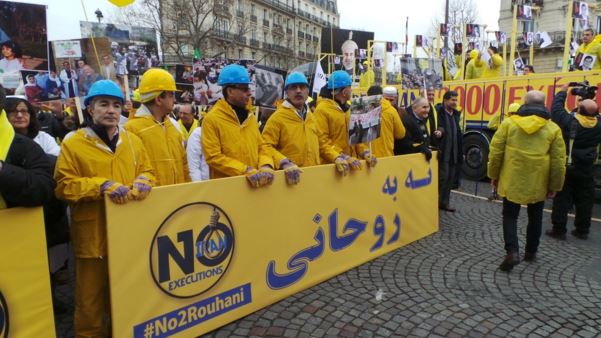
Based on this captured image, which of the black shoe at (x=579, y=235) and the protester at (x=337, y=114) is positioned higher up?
the protester at (x=337, y=114)

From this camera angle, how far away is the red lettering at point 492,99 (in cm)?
941

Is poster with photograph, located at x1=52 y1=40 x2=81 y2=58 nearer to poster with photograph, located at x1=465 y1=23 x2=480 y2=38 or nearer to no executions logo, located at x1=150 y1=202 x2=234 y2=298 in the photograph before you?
no executions logo, located at x1=150 y1=202 x2=234 y2=298

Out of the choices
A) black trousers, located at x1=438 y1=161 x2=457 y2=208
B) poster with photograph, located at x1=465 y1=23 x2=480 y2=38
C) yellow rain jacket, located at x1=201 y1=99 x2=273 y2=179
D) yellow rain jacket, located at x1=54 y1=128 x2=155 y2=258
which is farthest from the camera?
poster with photograph, located at x1=465 y1=23 x2=480 y2=38

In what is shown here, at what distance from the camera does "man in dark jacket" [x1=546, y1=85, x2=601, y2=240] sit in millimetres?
5602

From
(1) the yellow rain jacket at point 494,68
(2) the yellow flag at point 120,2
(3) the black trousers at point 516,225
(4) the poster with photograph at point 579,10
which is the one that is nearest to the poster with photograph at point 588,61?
(4) the poster with photograph at point 579,10

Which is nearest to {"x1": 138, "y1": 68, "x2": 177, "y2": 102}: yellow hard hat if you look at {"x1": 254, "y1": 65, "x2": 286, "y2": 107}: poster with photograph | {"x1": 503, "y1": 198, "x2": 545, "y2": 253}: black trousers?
{"x1": 254, "y1": 65, "x2": 286, "y2": 107}: poster with photograph

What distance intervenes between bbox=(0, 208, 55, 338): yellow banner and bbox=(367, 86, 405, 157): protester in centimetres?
389

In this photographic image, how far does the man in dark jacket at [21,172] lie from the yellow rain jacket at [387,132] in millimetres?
3787

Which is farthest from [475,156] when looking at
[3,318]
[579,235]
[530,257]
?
[3,318]

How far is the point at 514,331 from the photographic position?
10.6ft

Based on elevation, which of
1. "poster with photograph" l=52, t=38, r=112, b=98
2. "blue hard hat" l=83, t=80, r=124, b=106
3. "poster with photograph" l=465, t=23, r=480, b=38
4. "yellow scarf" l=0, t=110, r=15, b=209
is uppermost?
"poster with photograph" l=465, t=23, r=480, b=38

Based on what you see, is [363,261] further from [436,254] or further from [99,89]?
[99,89]

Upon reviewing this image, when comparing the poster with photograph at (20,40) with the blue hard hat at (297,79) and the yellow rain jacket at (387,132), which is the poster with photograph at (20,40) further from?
the yellow rain jacket at (387,132)

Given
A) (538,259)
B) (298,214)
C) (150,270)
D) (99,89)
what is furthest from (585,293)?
(99,89)
